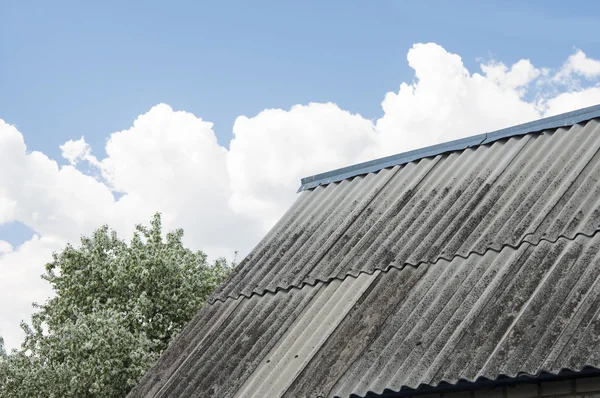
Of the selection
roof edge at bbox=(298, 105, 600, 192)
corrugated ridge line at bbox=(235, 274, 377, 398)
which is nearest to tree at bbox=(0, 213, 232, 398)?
roof edge at bbox=(298, 105, 600, 192)

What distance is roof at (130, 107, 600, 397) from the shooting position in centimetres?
625

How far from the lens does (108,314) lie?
20906 millimetres

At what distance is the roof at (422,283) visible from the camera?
6250 mm

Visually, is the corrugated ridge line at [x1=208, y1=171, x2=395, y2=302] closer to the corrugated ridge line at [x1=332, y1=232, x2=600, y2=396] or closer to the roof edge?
the roof edge

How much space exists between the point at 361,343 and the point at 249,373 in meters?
1.42

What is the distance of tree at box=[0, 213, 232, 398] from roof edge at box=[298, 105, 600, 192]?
10648 millimetres

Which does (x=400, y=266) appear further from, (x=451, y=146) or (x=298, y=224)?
(x=298, y=224)

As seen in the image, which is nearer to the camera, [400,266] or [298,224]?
[400,266]

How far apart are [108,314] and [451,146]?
43.9ft

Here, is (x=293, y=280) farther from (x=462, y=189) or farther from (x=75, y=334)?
(x=75, y=334)

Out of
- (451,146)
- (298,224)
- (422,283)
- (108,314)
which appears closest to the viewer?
(422,283)

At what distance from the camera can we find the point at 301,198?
1137 centimetres

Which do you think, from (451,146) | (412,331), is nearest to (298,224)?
(451,146)

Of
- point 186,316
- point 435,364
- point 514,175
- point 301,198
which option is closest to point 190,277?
point 186,316
